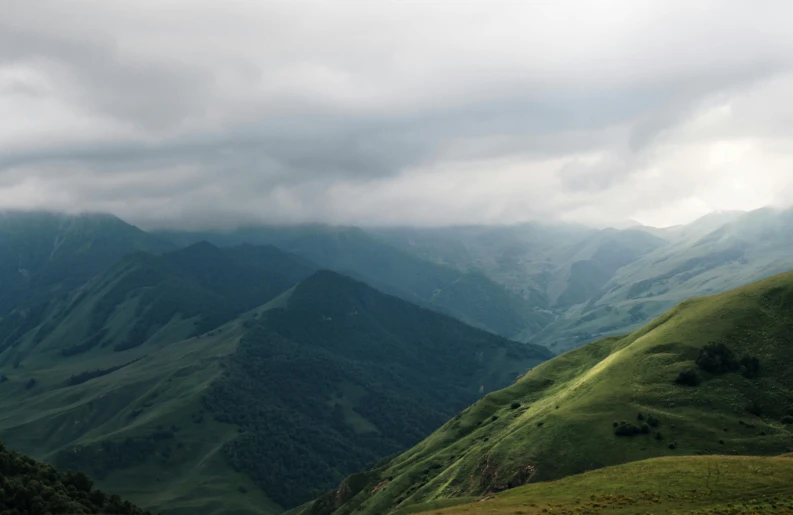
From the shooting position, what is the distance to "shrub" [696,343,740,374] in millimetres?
183500

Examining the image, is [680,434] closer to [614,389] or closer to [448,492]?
[614,389]

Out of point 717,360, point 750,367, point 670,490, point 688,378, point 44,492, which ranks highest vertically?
point 44,492

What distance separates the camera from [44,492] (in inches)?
5704

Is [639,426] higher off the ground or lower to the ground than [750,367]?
lower

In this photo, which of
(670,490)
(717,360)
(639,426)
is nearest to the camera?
(670,490)

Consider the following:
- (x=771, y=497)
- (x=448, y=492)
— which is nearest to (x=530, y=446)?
(x=448, y=492)

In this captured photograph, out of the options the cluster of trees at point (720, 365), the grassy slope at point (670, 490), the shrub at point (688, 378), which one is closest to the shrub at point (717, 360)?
the cluster of trees at point (720, 365)

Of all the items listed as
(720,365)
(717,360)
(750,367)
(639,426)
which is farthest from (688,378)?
(639,426)

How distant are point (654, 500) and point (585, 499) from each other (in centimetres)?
1190

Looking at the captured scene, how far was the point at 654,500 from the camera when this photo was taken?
107m

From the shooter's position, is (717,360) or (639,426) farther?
(717,360)

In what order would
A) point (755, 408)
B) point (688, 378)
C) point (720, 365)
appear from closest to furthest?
point (755, 408) < point (688, 378) < point (720, 365)

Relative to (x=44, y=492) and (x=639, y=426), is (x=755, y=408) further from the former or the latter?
(x=44, y=492)

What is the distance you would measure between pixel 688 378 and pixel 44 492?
554 feet
